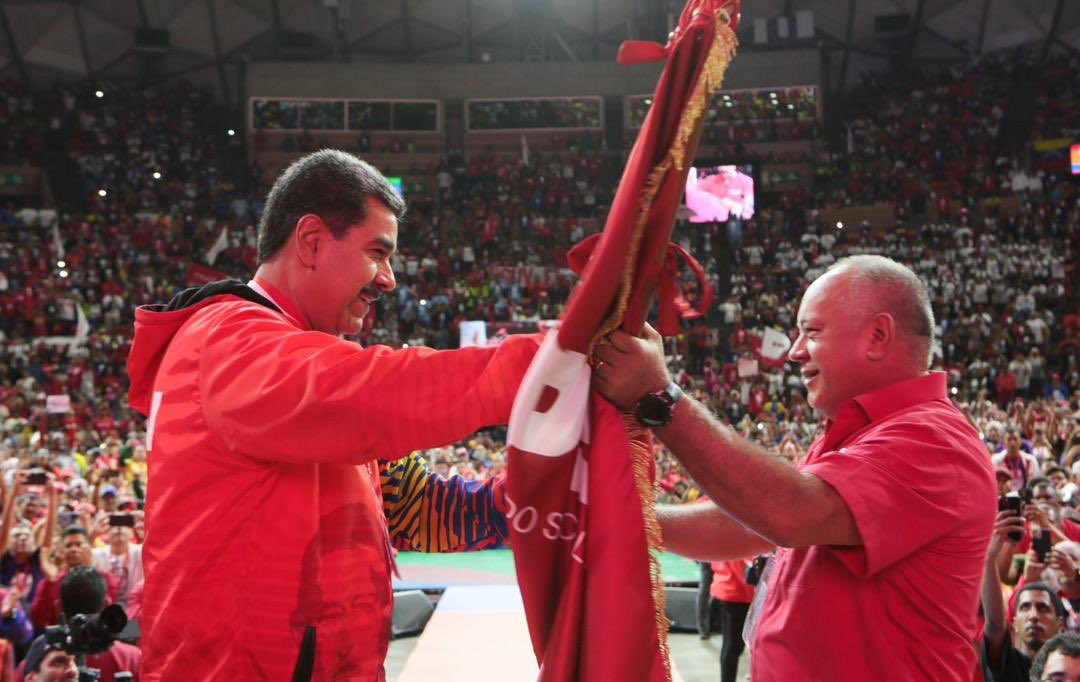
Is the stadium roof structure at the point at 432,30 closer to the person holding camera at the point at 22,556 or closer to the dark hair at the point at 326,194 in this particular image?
the person holding camera at the point at 22,556

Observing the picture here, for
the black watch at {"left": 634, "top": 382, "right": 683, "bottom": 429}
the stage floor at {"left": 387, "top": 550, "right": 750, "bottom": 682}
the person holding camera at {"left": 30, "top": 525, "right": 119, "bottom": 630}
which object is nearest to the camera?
the black watch at {"left": 634, "top": 382, "right": 683, "bottom": 429}

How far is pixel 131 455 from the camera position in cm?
1262

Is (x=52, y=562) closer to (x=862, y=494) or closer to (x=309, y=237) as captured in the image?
(x=309, y=237)

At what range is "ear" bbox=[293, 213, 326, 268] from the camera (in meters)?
1.77

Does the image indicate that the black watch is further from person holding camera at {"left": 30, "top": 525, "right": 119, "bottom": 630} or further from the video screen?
the video screen

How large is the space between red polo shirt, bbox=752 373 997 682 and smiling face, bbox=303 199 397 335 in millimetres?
1004

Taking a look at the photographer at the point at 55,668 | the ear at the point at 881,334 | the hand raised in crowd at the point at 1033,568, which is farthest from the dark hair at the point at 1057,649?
the photographer at the point at 55,668

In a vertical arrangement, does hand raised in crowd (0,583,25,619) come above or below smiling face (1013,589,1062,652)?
below

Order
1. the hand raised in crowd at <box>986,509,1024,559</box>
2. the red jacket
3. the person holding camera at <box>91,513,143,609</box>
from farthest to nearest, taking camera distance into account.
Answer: the person holding camera at <box>91,513,143,609</box>, the hand raised in crowd at <box>986,509,1024,559</box>, the red jacket

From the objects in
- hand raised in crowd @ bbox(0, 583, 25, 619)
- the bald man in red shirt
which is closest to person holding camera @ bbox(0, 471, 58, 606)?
hand raised in crowd @ bbox(0, 583, 25, 619)

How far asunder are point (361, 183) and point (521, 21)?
27.6 metres

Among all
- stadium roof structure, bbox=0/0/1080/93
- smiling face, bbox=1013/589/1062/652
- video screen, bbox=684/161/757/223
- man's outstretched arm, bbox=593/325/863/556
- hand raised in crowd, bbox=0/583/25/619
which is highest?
stadium roof structure, bbox=0/0/1080/93

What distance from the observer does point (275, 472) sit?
1.57 meters

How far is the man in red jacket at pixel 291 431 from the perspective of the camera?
1.39 m
